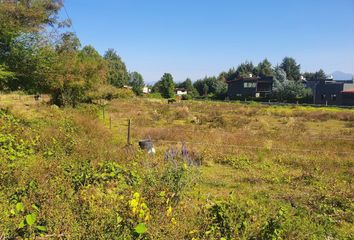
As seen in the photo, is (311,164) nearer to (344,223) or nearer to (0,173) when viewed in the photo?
(344,223)

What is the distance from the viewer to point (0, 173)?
549cm

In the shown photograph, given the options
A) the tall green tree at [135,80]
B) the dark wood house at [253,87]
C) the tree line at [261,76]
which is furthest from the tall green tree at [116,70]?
the dark wood house at [253,87]

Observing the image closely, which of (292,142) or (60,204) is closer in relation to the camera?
(60,204)

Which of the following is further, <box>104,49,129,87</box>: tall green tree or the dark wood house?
<box>104,49,129,87</box>: tall green tree

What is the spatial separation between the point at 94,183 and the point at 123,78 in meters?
80.6

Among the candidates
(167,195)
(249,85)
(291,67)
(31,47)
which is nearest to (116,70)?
(249,85)

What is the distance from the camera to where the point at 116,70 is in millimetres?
83000

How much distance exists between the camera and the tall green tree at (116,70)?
7969cm

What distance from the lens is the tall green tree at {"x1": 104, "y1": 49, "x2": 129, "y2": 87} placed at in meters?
79.7

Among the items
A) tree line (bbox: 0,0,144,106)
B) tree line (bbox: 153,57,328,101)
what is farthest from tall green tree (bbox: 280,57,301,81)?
tree line (bbox: 0,0,144,106)

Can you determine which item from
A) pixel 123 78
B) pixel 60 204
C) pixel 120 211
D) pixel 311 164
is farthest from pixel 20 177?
pixel 123 78

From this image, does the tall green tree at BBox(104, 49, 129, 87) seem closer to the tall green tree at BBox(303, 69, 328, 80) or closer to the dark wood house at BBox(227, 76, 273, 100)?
the dark wood house at BBox(227, 76, 273, 100)

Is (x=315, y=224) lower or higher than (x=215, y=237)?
lower

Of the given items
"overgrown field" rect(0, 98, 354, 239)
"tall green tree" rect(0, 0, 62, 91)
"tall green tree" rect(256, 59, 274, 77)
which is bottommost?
"overgrown field" rect(0, 98, 354, 239)
